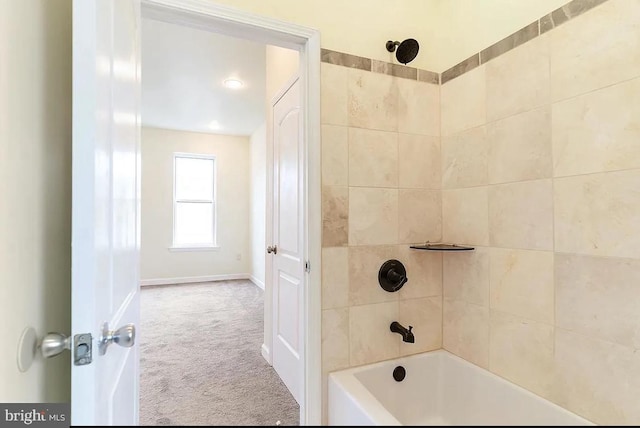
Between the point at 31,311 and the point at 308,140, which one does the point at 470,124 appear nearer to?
the point at 308,140

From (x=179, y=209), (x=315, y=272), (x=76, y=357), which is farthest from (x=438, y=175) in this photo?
(x=179, y=209)

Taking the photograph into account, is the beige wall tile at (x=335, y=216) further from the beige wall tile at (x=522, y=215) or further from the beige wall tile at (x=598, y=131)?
the beige wall tile at (x=598, y=131)

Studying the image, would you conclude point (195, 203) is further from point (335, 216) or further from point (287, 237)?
point (335, 216)

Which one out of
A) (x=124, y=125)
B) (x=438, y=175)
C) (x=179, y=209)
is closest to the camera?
(x=124, y=125)

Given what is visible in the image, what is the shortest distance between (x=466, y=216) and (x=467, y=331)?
60cm

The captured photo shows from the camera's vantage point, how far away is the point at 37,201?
0.78 meters

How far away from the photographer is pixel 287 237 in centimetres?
214

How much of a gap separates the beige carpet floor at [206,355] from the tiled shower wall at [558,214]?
1.02 meters

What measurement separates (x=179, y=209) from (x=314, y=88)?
16.0ft

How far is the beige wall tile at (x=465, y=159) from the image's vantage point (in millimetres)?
1514

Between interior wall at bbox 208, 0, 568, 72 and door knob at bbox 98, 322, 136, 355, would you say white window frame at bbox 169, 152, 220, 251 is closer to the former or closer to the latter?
interior wall at bbox 208, 0, 568, 72

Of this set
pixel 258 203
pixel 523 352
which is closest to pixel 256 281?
pixel 258 203

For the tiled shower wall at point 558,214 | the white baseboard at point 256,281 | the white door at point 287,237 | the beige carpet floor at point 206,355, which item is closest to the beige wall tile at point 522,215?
the tiled shower wall at point 558,214

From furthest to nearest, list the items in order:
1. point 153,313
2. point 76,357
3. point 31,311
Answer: point 153,313 → point 31,311 → point 76,357
